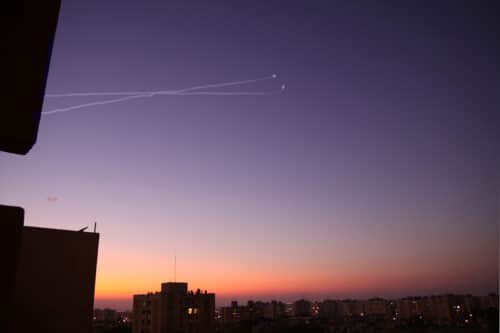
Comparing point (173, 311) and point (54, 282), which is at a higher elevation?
point (54, 282)

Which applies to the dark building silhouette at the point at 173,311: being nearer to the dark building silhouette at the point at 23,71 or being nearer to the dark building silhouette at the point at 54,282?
the dark building silhouette at the point at 54,282

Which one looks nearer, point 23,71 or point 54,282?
point 23,71

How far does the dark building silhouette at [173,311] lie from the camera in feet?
148

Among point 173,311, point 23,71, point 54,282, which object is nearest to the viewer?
point 23,71

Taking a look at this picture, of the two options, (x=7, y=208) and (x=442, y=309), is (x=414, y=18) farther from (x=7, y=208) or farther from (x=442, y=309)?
(x=442, y=309)

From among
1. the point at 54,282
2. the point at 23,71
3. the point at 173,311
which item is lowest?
the point at 173,311

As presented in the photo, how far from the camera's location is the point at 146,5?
992 cm

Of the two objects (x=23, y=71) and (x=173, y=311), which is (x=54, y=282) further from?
(x=173, y=311)

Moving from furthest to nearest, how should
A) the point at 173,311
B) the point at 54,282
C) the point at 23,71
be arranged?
the point at 173,311 < the point at 54,282 < the point at 23,71

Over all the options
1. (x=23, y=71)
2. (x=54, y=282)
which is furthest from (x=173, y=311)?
(x=23, y=71)

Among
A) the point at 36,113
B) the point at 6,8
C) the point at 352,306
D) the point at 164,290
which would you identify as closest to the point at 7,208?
the point at 36,113

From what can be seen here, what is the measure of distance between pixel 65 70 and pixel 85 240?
18.0 ft

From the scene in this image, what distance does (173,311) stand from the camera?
149ft

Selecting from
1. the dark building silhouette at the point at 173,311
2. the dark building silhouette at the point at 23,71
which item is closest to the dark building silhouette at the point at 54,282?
the dark building silhouette at the point at 23,71
